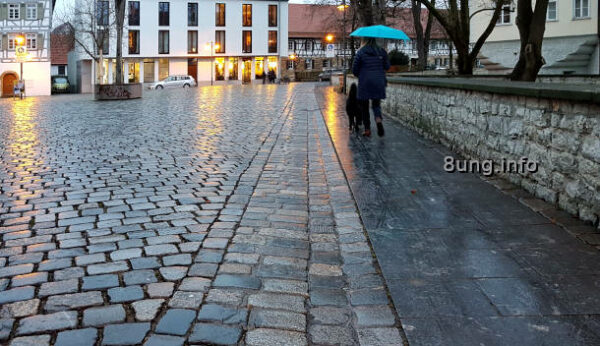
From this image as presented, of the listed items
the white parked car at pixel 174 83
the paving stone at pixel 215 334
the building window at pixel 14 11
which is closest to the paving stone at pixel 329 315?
the paving stone at pixel 215 334

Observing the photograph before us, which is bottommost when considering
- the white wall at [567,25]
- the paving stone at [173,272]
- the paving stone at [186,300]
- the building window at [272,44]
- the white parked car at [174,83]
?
the paving stone at [186,300]

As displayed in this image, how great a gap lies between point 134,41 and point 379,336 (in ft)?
219

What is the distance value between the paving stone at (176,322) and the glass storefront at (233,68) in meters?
67.9

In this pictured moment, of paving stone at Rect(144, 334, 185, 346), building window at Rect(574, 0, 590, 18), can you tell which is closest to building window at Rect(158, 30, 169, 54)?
building window at Rect(574, 0, 590, 18)

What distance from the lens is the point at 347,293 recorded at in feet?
11.6

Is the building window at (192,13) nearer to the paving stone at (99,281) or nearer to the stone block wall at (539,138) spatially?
the stone block wall at (539,138)

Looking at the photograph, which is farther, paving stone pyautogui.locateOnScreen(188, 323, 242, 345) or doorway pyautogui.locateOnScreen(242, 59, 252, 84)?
doorway pyautogui.locateOnScreen(242, 59, 252, 84)

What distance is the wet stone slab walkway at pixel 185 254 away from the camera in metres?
3.01

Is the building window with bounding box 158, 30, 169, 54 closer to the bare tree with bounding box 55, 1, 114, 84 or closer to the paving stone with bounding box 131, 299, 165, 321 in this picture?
the bare tree with bounding box 55, 1, 114, 84

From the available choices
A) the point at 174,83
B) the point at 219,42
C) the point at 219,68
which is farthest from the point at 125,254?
the point at 219,42

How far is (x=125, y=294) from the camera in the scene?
3.42 m

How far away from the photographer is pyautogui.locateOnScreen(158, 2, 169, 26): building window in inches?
2629

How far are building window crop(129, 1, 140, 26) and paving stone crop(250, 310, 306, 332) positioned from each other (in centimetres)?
6697

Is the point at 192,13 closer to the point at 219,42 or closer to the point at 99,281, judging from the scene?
the point at 219,42
